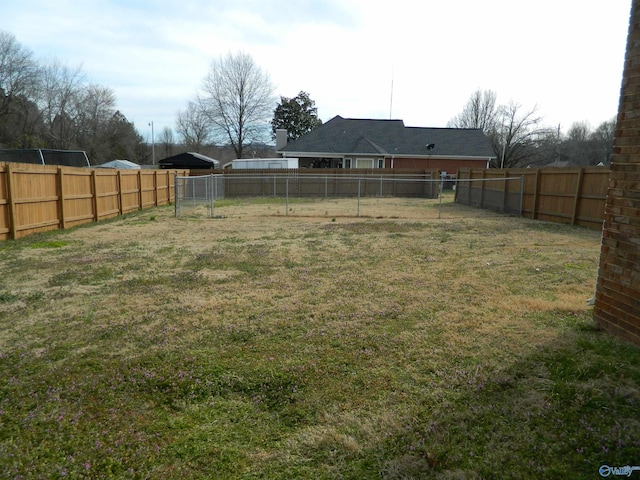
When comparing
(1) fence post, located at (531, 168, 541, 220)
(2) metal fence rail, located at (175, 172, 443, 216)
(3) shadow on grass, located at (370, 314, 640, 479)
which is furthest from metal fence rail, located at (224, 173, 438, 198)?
(3) shadow on grass, located at (370, 314, 640, 479)

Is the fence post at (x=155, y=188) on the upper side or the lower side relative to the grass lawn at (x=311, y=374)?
upper

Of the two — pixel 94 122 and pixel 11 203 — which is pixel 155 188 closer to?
pixel 11 203

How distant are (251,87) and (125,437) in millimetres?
46150

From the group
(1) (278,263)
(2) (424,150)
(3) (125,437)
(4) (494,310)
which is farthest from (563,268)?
(2) (424,150)

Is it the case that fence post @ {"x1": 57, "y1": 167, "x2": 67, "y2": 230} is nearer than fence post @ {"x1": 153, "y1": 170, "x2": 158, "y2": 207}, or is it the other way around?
fence post @ {"x1": 57, "y1": 167, "x2": 67, "y2": 230}

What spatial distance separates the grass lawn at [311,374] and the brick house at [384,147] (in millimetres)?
26073

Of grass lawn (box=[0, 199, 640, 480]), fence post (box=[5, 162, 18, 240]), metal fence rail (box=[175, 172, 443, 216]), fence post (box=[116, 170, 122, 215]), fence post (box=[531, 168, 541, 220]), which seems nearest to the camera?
grass lawn (box=[0, 199, 640, 480])

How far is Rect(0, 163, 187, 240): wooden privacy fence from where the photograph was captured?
9352mm

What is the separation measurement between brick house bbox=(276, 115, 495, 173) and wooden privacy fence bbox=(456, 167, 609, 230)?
14387 millimetres

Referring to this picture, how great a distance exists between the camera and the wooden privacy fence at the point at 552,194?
1190cm

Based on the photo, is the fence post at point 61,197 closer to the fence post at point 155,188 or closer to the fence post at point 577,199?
the fence post at point 155,188

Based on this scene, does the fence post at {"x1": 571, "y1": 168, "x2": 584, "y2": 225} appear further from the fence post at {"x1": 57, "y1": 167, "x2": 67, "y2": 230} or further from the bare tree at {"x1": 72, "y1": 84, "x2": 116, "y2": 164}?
the bare tree at {"x1": 72, "y1": 84, "x2": 116, "y2": 164}

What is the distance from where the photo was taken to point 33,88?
38.2 metres

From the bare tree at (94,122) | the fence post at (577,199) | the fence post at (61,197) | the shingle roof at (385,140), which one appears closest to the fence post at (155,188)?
the fence post at (61,197)
